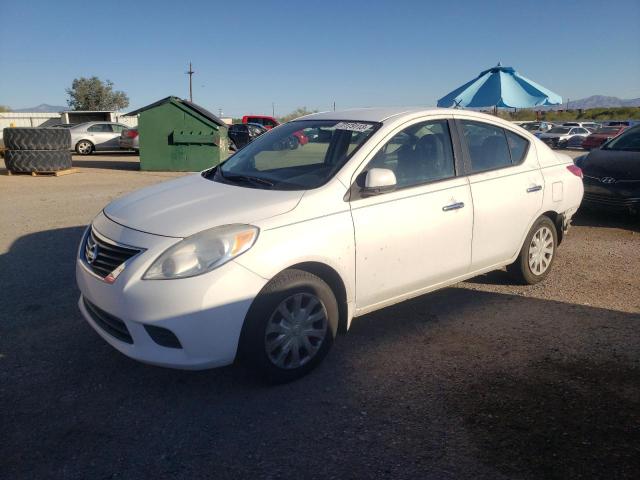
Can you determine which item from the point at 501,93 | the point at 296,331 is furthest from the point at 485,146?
the point at 501,93

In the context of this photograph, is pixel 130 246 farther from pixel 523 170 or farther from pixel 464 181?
pixel 523 170

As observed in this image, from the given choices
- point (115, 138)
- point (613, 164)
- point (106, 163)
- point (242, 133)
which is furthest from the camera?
point (242, 133)

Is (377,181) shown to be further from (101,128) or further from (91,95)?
(91,95)

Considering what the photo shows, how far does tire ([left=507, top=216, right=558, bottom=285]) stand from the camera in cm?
463

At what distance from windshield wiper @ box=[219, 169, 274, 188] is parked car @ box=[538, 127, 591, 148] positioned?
94.5 feet

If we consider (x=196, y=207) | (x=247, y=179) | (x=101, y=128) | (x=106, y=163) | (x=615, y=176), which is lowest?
(x=106, y=163)

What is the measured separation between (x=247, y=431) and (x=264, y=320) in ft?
1.91

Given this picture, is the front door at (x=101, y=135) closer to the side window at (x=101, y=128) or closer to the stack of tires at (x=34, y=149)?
the side window at (x=101, y=128)

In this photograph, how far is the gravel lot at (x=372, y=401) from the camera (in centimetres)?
244

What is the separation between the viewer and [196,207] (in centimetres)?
320

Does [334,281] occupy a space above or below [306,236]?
below

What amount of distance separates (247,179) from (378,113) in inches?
45.5

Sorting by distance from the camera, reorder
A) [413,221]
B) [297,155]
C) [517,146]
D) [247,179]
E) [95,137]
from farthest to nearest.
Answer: [95,137]
[517,146]
[297,155]
[247,179]
[413,221]

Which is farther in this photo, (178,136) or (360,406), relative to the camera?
(178,136)
